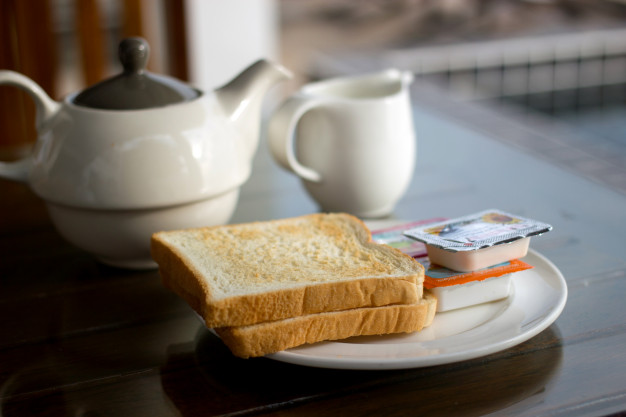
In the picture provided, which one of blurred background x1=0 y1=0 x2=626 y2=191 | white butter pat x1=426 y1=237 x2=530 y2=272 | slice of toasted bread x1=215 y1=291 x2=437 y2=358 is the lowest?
blurred background x1=0 y1=0 x2=626 y2=191

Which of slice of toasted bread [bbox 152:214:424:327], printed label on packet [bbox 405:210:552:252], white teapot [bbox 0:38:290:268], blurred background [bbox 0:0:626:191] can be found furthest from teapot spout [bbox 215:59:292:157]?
blurred background [bbox 0:0:626:191]

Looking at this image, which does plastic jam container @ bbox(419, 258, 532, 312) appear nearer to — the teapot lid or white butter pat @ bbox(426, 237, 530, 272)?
white butter pat @ bbox(426, 237, 530, 272)

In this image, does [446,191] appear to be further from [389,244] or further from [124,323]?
[124,323]

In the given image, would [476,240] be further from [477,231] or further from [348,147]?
[348,147]

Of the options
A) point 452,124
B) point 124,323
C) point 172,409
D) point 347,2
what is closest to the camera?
point 172,409

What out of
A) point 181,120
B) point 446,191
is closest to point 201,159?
point 181,120
